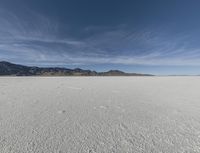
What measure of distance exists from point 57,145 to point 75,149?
301 millimetres

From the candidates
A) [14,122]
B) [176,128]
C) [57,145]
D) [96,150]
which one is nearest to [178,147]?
[176,128]

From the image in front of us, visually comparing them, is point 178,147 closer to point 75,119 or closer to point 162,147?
point 162,147

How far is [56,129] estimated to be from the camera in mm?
2785

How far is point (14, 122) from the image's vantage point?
10.1ft

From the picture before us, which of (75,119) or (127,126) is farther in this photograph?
(75,119)

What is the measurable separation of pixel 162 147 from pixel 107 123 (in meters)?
1.23

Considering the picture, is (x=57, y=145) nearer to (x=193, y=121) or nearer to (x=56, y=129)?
(x=56, y=129)

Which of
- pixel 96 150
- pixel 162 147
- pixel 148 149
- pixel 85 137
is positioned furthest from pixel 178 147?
pixel 85 137

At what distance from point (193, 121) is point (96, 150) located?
2.42m

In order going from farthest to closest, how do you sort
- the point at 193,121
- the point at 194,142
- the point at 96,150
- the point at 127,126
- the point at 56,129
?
the point at 193,121
the point at 127,126
the point at 56,129
the point at 194,142
the point at 96,150

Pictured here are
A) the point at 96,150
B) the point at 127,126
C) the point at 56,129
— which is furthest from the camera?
the point at 127,126

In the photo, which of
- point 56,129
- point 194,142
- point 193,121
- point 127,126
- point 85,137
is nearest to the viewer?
point 194,142

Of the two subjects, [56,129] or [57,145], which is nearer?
[57,145]

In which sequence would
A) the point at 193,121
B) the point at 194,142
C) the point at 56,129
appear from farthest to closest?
the point at 193,121 → the point at 56,129 → the point at 194,142
